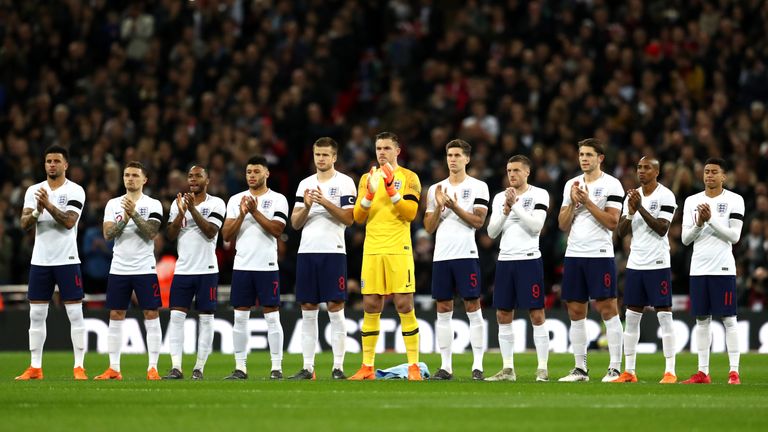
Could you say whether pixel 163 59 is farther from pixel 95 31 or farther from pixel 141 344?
pixel 141 344

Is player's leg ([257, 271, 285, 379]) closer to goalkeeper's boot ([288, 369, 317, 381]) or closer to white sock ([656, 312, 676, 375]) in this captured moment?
goalkeeper's boot ([288, 369, 317, 381])

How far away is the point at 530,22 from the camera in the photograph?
1218 inches

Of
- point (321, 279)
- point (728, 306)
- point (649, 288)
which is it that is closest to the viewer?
point (728, 306)

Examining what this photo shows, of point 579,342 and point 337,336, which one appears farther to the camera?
point 337,336

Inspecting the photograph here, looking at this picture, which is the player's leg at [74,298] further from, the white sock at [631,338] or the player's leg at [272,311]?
the white sock at [631,338]

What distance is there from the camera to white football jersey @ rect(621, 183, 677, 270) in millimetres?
17469

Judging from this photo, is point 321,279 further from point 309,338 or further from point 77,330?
point 77,330

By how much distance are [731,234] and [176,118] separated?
15.5 metres

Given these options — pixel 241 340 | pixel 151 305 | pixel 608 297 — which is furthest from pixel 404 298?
pixel 151 305

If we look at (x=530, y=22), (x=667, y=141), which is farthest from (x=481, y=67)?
(x=667, y=141)

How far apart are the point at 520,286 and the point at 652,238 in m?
1.80

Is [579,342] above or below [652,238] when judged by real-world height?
below

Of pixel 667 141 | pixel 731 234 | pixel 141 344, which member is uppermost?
pixel 667 141

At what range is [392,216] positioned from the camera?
17469 mm
